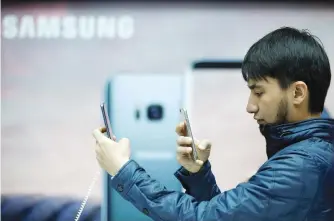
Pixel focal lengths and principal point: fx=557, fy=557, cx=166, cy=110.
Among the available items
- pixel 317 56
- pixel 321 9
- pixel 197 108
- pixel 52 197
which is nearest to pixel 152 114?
pixel 197 108

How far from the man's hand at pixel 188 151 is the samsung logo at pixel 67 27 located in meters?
1.01

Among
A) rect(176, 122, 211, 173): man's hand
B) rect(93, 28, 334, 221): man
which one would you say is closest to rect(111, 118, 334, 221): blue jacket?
rect(93, 28, 334, 221): man

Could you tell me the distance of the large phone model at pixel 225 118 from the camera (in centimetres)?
215

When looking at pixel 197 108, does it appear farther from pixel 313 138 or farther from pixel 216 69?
pixel 313 138

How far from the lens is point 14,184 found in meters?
2.22

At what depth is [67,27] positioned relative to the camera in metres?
2.20

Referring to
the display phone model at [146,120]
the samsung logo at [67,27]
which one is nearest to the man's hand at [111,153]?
the display phone model at [146,120]

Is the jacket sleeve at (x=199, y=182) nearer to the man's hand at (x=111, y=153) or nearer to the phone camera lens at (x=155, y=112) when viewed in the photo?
the man's hand at (x=111, y=153)

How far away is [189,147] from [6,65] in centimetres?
126

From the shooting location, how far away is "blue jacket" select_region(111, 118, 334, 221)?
104 cm

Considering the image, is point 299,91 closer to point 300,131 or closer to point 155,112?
point 300,131

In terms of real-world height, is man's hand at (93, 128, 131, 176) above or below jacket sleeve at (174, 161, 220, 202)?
above

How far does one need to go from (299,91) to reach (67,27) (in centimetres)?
130

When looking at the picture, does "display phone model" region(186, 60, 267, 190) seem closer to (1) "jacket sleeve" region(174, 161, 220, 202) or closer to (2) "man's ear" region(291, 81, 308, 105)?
(1) "jacket sleeve" region(174, 161, 220, 202)
